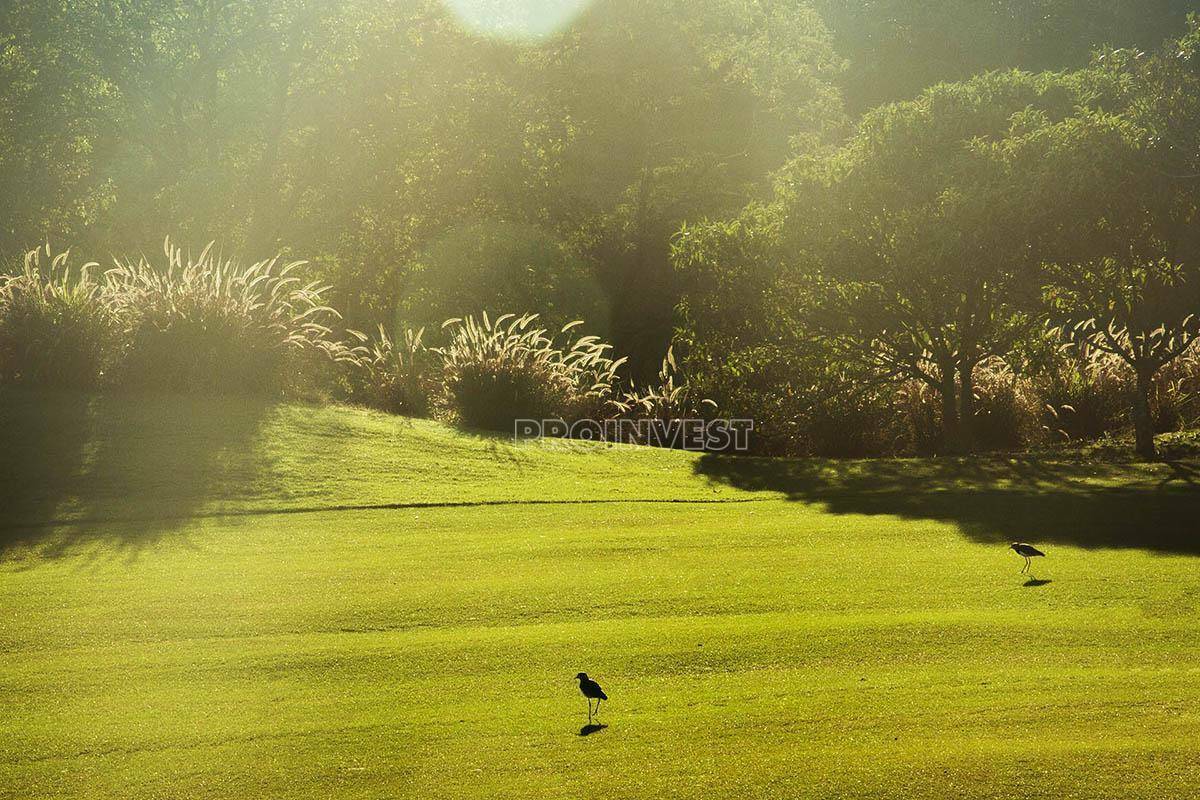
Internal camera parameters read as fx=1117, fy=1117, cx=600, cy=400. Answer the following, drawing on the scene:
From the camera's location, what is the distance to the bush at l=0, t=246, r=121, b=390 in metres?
10.9

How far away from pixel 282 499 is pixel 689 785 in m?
6.12

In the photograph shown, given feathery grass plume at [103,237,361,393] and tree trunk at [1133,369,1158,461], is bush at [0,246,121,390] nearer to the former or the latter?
feathery grass plume at [103,237,361,393]

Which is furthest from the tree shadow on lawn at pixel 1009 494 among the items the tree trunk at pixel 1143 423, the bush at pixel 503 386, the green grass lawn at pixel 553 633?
the bush at pixel 503 386

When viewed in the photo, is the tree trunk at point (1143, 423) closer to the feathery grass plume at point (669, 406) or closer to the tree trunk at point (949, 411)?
the tree trunk at point (949, 411)

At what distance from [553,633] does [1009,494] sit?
241 inches

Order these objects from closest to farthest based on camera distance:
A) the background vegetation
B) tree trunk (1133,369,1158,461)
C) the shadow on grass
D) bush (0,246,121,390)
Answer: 1. the shadow on grass
2. bush (0,246,121,390)
3. the background vegetation
4. tree trunk (1133,369,1158,461)

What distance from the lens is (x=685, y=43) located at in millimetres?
26766

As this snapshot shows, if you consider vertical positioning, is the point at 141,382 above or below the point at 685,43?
below

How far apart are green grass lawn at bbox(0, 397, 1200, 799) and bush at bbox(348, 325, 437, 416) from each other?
3357 mm

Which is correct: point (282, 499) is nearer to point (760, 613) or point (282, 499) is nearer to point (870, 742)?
point (760, 613)

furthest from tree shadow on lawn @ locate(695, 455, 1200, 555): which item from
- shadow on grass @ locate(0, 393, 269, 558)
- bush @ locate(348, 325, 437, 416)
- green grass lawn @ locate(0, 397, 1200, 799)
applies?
shadow on grass @ locate(0, 393, 269, 558)

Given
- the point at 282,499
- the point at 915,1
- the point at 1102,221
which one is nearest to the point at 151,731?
the point at 282,499

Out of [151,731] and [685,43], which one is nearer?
[151,731]

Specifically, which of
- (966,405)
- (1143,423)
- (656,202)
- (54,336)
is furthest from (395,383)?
(656,202)
